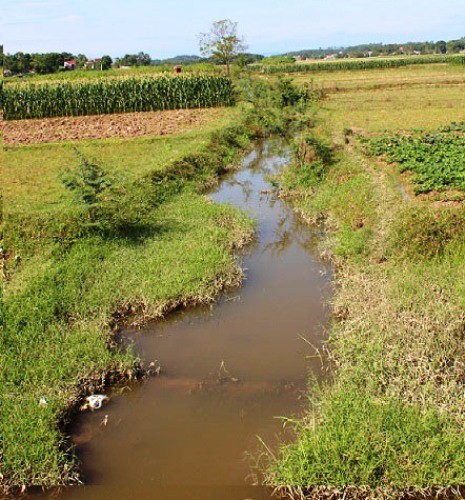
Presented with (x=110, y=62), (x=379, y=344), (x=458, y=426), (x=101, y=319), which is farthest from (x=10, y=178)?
(x=110, y=62)

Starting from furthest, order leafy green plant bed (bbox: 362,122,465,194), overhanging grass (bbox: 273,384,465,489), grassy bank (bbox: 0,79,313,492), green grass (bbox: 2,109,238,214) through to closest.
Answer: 1. green grass (bbox: 2,109,238,214)
2. leafy green plant bed (bbox: 362,122,465,194)
3. grassy bank (bbox: 0,79,313,492)
4. overhanging grass (bbox: 273,384,465,489)

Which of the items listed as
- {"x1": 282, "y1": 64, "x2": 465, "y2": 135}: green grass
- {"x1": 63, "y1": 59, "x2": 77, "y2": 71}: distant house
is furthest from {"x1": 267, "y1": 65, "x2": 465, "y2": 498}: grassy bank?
{"x1": 63, "y1": 59, "x2": 77, "y2": 71}: distant house

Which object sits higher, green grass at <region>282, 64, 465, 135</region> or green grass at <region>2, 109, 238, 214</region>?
green grass at <region>282, 64, 465, 135</region>

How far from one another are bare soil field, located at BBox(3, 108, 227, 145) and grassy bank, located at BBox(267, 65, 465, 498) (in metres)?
11.2

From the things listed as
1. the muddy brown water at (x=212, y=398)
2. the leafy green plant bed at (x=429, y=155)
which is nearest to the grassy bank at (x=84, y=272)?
the muddy brown water at (x=212, y=398)

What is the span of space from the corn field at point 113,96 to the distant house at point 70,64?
23.3 m

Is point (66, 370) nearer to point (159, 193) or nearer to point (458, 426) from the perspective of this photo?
point (458, 426)

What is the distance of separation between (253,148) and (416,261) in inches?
456

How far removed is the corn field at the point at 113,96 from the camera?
22516mm

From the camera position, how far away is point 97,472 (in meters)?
4.59

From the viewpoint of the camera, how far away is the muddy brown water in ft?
14.8

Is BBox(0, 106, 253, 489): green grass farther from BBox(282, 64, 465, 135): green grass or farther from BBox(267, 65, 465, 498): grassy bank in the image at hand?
BBox(282, 64, 465, 135): green grass

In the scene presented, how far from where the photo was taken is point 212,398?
215 inches

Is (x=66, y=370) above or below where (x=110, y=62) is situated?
below
